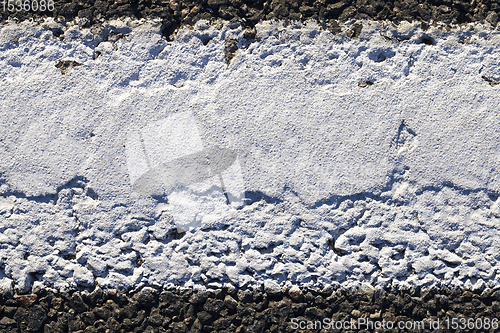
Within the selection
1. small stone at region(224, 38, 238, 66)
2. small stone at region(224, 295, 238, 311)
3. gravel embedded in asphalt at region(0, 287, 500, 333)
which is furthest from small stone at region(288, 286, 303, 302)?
small stone at region(224, 38, 238, 66)

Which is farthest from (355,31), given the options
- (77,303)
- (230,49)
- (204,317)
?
(77,303)

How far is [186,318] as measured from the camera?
156cm

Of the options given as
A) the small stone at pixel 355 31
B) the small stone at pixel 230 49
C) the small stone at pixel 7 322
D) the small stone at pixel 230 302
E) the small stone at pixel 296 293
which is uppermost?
the small stone at pixel 355 31

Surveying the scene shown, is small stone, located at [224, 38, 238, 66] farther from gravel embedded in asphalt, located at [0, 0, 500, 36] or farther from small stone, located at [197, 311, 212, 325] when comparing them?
small stone, located at [197, 311, 212, 325]

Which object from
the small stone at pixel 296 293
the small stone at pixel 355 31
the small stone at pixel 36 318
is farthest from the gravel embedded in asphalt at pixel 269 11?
the small stone at pixel 36 318

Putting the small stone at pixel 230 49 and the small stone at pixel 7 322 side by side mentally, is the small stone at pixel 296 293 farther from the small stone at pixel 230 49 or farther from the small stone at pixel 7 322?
the small stone at pixel 7 322

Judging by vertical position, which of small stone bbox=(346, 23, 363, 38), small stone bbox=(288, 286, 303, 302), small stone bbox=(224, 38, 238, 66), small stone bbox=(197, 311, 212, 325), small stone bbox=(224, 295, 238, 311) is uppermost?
small stone bbox=(346, 23, 363, 38)

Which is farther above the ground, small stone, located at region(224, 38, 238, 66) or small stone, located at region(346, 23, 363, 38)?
small stone, located at region(346, 23, 363, 38)

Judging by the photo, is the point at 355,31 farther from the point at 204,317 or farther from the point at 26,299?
the point at 26,299

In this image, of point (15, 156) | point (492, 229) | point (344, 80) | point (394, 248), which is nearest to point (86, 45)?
point (15, 156)

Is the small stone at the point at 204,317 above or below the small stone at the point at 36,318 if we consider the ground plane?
above

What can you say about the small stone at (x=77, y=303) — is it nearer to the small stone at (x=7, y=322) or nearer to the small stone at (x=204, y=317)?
the small stone at (x=7, y=322)

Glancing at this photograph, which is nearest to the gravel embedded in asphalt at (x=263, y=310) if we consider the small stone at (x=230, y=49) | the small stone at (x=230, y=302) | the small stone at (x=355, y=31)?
the small stone at (x=230, y=302)

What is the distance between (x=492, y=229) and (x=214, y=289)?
4.33 ft
